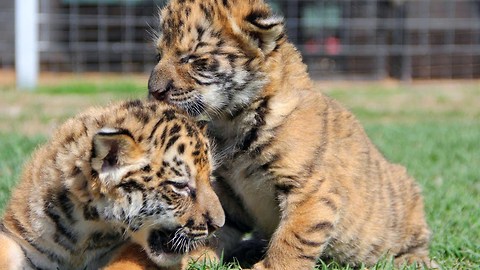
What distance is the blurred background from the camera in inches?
682

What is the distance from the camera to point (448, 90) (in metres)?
16.4

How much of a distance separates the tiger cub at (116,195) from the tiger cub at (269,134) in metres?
0.51

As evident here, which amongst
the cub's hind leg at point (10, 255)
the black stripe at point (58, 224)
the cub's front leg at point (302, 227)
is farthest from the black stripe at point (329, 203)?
the cub's hind leg at point (10, 255)

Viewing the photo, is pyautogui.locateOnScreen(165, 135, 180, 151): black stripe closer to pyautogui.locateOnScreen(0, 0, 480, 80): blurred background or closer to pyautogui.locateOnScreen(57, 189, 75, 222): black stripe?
pyautogui.locateOnScreen(57, 189, 75, 222): black stripe

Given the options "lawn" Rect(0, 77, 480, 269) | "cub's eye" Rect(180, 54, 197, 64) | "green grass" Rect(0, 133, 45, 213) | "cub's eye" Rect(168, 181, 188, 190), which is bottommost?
"lawn" Rect(0, 77, 480, 269)

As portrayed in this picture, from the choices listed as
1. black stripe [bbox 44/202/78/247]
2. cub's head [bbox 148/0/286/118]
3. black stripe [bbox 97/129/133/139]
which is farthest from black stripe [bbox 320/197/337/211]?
black stripe [bbox 44/202/78/247]

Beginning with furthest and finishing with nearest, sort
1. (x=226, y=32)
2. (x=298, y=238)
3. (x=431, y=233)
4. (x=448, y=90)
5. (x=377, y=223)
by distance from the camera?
(x=448, y=90) < (x=431, y=233) < (x=377, y=223) < (x=226, y=32) < (x=298, y=238)

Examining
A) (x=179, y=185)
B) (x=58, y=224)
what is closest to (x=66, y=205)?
(x=58, y=224)

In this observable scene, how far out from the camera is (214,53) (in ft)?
16.9

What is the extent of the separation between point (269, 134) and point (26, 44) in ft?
39.0

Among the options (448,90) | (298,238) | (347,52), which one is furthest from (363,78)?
(298,238)

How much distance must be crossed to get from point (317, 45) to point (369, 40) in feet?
3.72

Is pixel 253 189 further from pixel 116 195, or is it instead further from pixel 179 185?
pixel 116 195

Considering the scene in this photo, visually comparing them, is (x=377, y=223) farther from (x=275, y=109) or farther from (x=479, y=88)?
(x=479, y=88)
